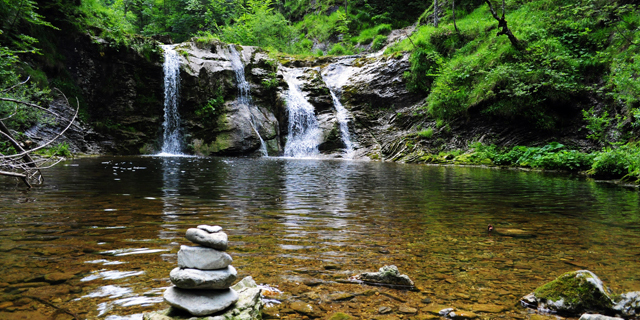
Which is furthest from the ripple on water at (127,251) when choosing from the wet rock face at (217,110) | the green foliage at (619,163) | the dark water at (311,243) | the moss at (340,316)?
the wet rock face at (217,110)

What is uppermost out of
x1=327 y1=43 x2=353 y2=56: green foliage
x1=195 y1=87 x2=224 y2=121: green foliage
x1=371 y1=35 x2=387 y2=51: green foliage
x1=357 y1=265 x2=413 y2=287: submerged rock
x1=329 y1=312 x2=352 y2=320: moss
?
x1=371 y1=35 x2=387 y2=51: green foliage

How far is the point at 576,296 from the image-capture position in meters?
2.41

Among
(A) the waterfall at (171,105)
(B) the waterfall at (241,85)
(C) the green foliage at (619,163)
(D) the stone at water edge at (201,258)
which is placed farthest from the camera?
(B) the waterfall at (241,85)

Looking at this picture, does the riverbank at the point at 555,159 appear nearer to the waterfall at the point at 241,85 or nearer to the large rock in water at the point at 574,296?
the large rock in water at the point at 574,296

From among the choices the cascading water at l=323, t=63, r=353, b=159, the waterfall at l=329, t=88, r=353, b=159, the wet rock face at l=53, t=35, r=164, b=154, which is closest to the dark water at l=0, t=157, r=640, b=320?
the wet rock face at l=53, t=35, r=164, b=154

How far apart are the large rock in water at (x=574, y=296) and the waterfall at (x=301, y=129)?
2178 cm

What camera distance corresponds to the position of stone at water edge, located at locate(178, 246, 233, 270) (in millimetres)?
2306

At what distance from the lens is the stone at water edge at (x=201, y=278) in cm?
220

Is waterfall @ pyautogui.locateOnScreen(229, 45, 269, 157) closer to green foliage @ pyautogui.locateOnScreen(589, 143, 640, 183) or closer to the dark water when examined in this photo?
the dark water

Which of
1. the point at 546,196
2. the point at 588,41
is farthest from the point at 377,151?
the point at 546,196

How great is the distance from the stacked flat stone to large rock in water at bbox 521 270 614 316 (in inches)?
87.7

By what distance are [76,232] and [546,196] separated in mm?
8981

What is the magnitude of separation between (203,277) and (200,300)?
0.15 metres

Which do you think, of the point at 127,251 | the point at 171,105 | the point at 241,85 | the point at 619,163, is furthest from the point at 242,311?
the point at 241,85
